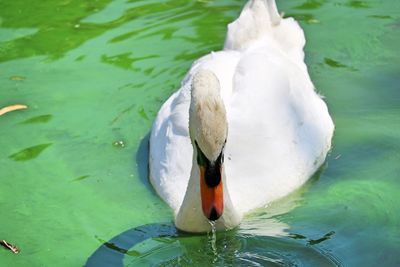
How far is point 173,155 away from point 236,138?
0.39 m

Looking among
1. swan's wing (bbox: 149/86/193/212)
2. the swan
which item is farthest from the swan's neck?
swan's wing (bbox: 149/86/193/212)

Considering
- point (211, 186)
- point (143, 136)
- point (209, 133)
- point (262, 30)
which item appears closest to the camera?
point (209, 133)

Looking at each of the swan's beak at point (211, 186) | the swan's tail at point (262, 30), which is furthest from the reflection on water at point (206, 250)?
the swan's tail at point (262, 30)

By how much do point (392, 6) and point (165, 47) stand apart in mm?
2031

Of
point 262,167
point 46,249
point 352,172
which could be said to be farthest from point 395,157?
point 46,249

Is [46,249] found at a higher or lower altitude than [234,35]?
lower

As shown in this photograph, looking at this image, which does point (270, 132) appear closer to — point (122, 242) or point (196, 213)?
point (196, 213)

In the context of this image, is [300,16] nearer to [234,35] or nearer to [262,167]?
[234,35]

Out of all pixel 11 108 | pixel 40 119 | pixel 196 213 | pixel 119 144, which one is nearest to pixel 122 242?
pixel 196 213

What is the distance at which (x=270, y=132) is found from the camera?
227 inches

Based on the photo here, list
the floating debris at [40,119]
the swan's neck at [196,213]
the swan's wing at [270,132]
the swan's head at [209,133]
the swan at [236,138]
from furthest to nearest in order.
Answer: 1. the floating debris at [40,119]
2. the swan's wing at [270,132]
3. the swan's neck at [196,213]
4. the swan at [236,138]
5. the swan's head at [209,133]

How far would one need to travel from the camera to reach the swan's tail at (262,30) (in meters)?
6.82

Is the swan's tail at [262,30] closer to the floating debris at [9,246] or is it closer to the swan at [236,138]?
the swan at [236,138]

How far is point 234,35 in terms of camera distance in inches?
270
